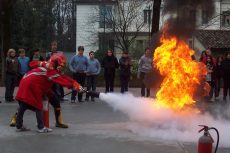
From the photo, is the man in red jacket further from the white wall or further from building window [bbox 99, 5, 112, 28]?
the white wall

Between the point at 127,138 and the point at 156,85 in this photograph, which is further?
the point at 156,85

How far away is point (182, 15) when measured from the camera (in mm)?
10359

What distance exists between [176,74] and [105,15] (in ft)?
123

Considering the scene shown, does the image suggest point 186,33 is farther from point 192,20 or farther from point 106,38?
point 106,38

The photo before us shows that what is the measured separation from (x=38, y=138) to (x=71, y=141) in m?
0.74

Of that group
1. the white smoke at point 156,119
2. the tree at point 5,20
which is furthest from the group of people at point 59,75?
the tree at point 5,20

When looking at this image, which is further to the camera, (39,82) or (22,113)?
(22,113)

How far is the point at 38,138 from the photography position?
9.34 m

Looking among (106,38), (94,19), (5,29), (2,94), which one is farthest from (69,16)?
(2,94)

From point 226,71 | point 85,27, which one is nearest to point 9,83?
point 226,71

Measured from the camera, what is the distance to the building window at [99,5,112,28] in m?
46.1

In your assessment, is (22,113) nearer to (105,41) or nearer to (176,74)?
(176,74)

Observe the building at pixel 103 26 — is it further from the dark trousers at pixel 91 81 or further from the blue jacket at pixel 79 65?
the blue jacket at pixel 79 65

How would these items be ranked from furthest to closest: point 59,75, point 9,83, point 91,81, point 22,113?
point 91,81 → point 9,83 → point 22,113 → point 59,75
